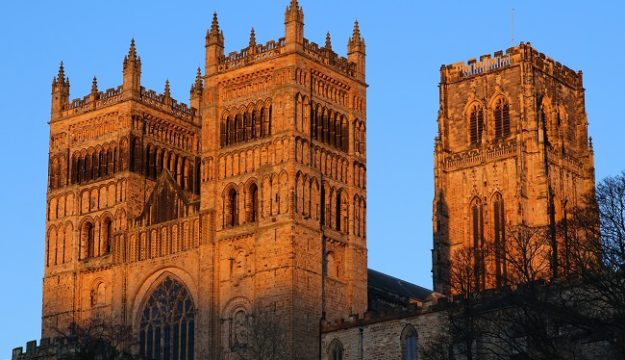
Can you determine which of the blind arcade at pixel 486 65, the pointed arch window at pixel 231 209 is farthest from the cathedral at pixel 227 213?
the blind arcade at pixel 486 65

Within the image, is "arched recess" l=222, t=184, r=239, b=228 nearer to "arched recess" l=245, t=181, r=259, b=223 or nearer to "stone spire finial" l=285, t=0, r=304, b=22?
"arched recess" l=245, t=181, r=259, b=223

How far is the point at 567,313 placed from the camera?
2174 inches

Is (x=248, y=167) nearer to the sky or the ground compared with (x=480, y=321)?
nearer to the sky

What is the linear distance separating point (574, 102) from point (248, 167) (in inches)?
1453

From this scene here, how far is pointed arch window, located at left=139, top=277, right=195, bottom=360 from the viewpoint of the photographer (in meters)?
90.1

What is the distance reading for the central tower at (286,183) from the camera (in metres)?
85.8

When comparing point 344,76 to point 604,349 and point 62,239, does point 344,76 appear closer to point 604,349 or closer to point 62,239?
point 62,239

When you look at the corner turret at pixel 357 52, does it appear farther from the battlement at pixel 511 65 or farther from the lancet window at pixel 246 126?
the battlement at pixel 511 65

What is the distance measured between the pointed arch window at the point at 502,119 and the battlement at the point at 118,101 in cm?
2467

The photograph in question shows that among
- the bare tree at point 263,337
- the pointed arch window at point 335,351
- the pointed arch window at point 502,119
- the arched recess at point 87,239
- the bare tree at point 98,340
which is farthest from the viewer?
the pointed arch window at point 502,119

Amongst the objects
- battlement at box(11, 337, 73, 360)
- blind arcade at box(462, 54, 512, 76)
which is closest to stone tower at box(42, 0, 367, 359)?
battlement at box(11, 337, 73, 360)

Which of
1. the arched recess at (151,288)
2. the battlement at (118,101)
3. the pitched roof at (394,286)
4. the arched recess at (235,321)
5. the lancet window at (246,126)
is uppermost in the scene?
the battlement at (118,101)

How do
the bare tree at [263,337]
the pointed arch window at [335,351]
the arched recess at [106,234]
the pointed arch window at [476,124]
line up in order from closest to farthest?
the bare tree at [263,337], the pointed arch window at [335,351], the arched recess at [106,234], the pointed arch window at [476,124]

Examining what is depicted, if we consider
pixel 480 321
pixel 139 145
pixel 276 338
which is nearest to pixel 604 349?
pixel 480 321
